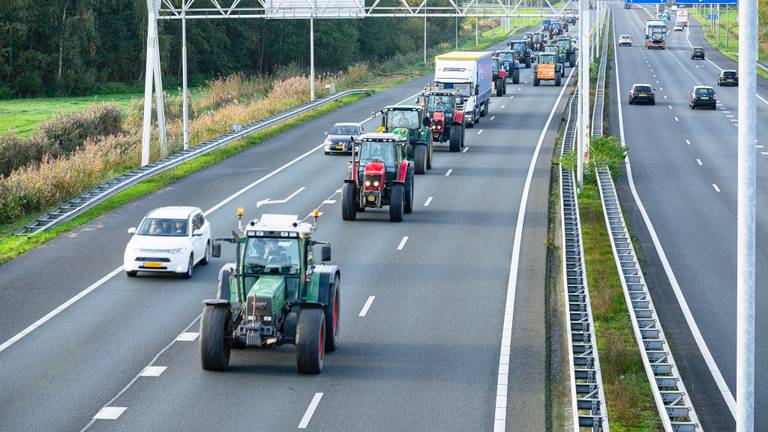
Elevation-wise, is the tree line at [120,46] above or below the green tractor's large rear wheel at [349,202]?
above

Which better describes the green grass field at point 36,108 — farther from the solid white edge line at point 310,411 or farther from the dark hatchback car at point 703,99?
the solid white edge line at point 310,411

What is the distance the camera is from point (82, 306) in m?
27.1

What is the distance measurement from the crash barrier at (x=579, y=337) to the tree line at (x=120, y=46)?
72.2m

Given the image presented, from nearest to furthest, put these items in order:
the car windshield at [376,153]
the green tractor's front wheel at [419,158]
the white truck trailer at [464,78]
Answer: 1. the car windshield at [376,153]
2. the green tractor's front wheel at [419,158]
3. the white truck trailer at [464,78]

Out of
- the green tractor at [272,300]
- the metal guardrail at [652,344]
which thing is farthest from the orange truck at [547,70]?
the green tractor at [272,300]

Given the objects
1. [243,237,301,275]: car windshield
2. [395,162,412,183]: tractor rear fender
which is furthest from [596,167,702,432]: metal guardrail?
[395,162,412,183]: tractor rear fender

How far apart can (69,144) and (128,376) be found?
140 ft

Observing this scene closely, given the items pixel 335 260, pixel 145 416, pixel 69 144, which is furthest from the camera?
pixel 69 144

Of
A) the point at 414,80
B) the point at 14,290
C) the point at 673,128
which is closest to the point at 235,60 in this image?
the point at 414,80

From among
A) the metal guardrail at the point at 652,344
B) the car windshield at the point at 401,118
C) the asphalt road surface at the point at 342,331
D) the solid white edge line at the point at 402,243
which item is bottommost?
the asphalt road surface at the point at 342,331

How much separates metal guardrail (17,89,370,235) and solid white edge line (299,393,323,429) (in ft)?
55.5

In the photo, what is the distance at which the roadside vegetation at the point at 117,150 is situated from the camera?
38562 millimetres

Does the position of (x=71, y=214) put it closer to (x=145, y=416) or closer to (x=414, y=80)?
(x=145, y=416)

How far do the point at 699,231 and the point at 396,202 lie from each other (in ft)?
29.7
